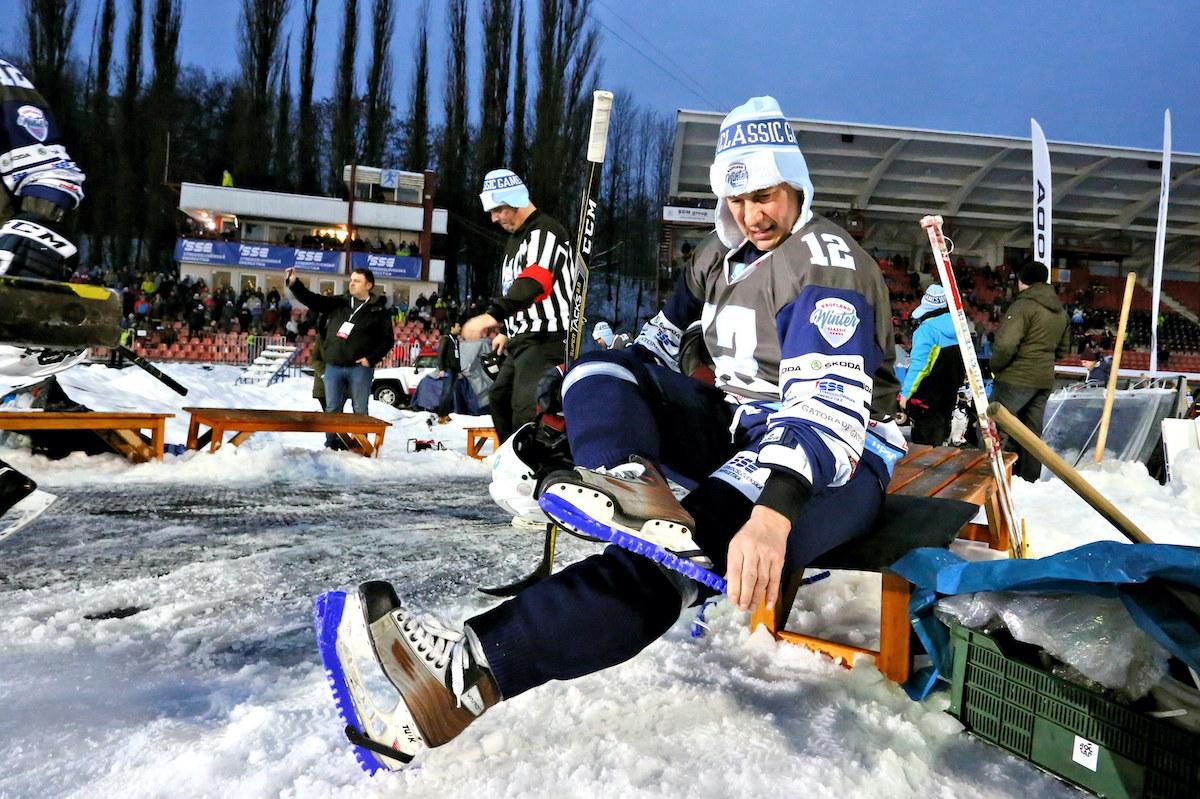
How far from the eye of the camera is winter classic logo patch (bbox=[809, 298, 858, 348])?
1.62 metres

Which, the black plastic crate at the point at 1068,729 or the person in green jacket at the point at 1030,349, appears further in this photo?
the person in green jacket at the point at 1030,349

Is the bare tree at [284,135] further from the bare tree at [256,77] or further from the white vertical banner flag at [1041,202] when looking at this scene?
the white vertical banner flag at [1041,202]

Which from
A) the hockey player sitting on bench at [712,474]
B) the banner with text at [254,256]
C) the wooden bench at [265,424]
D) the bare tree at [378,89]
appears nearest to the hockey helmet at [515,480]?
the hockey player sitting on bench at [712,474]

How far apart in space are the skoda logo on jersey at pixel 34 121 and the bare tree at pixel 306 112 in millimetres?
36999

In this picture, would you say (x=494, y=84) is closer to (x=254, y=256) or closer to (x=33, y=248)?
(x=254, y=256)

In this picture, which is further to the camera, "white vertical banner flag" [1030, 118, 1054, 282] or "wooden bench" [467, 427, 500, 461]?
"white vertical banner flag" [1030, 118, 1054, 282]

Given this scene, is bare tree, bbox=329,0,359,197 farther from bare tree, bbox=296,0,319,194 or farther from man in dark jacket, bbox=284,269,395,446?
Answer: man in dark jacket, bbox=284,269,395,446

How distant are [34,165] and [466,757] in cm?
223

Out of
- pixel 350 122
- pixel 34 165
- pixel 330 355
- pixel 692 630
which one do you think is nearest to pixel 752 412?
pixel 692 630

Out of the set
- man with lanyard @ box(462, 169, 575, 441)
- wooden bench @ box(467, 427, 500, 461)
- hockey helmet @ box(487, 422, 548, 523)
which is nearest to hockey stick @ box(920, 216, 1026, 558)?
hockey helmet @ box(487, 422, 548, 523)

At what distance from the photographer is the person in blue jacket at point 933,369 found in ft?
22.9

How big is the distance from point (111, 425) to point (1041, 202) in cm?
893

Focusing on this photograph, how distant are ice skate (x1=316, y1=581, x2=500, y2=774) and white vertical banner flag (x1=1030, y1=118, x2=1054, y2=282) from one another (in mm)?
7972

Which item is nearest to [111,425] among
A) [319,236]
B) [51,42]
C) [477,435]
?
[477,435]
